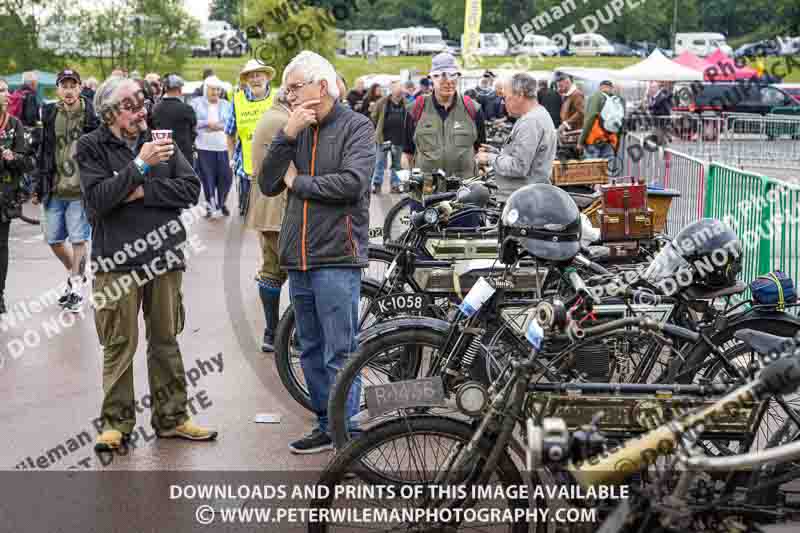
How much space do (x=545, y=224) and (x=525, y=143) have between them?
2.92m

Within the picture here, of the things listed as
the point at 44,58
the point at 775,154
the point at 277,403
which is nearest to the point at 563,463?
the point at 277,403

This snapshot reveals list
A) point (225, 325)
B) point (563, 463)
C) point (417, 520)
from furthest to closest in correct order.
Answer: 1. point (225, 325)
2. point (417, 520)
3. point (563, 463)

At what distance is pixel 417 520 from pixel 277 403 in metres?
3.12

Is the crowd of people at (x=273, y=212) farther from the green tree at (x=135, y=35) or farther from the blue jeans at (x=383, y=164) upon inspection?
the green tree at (x=135, y=35)

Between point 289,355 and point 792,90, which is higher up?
point 792,90

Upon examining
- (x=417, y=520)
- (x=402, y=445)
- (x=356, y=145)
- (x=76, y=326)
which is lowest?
(x=76, y=326)

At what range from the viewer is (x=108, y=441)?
600 centimetres

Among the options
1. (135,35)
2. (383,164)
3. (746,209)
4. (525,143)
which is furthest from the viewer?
(135,35)

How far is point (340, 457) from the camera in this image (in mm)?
3943

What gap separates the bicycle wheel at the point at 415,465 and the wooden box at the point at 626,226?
12.2 feet

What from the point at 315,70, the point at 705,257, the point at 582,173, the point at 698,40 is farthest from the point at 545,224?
the point at 698,40

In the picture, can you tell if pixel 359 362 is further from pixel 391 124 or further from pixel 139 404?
pixel 391 124

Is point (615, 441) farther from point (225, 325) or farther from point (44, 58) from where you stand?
point (44, 58)

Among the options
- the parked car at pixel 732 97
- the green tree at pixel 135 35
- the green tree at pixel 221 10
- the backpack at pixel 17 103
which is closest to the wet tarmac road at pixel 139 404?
the backpack at pixel 17 103
